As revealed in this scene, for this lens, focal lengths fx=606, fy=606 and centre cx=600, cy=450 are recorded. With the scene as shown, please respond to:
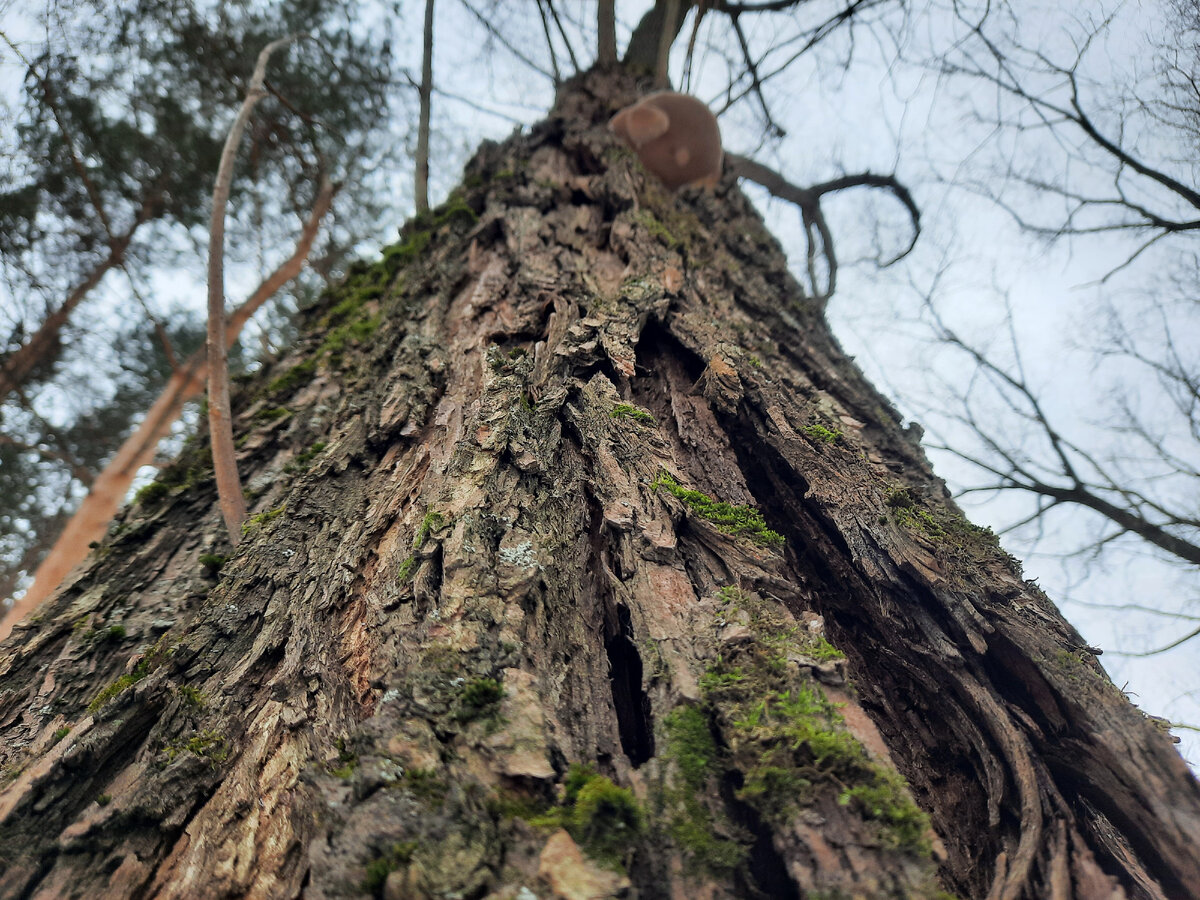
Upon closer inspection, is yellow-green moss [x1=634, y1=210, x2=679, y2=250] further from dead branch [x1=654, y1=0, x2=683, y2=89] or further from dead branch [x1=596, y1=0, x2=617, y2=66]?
dead branch [x1=596, y1=0, x2=617, y2=66]

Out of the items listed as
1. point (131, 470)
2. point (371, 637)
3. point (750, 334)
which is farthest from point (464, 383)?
point (131, 470)

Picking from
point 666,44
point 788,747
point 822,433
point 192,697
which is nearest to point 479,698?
point 788,747

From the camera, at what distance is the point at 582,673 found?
134cm

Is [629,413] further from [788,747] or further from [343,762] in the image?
[343,762]

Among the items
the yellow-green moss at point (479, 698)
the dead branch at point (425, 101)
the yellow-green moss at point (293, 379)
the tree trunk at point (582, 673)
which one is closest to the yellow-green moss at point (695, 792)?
the tree trunk at point (582, 673)

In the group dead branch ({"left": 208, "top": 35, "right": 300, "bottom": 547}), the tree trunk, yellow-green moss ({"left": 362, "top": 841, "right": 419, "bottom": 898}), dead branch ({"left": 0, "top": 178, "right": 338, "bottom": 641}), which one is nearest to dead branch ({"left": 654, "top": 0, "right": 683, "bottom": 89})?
dead branch ({"left": 0, "top": 178, "right": 338, "bottom": 641})

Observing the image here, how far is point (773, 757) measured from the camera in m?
1.12

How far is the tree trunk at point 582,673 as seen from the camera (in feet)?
3.43

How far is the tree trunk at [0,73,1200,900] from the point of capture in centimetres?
105

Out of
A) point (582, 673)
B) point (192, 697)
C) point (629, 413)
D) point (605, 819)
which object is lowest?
point (605, 819)

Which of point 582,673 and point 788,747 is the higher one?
point 582,673

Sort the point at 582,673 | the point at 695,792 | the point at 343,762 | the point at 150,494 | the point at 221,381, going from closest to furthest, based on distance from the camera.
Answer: the point at 695,792, the point at 343,762, the point at 582,673, the point at 221,381, the point at 150,494

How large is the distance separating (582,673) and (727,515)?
0.60 metres

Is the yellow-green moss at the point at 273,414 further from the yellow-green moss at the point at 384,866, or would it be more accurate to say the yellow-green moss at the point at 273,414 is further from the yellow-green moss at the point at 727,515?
the yellow-green moss at the point at 384,866
